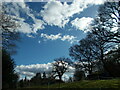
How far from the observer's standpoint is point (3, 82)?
20500 mm

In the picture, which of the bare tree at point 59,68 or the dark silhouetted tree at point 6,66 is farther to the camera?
the bare tree at point 59,68

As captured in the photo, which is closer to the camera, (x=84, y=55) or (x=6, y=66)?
(x=6, y=66)

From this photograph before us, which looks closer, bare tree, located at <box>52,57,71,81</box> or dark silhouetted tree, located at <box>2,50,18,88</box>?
dark silhouetted tree, located at <box>2,50,18,88</box>

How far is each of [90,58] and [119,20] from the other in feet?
56.1

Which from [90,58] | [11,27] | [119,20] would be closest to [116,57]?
[119,20]

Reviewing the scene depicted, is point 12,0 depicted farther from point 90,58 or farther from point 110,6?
point 90,58

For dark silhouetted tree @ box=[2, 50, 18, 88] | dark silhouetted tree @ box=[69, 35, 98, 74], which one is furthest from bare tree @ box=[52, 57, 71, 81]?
dark silhouetted tree @ box=[2, 50, 18, 88]

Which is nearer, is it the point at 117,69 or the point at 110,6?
the point at 110,6

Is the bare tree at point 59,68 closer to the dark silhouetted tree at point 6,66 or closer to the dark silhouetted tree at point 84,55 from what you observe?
the dark silhouetted tree at point 84,55

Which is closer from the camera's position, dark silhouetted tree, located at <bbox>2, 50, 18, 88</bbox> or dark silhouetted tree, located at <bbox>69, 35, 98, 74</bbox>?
dark silhouetted tree, located at <bbox>2, 50, 18, 88</bbox>

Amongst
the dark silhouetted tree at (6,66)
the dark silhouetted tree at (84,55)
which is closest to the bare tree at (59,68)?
the dark silhouetted tree at (84,55)

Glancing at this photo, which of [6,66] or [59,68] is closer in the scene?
[6,66]

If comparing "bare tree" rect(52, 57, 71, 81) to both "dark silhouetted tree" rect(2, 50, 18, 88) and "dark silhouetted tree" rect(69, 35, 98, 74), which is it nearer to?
"dark silhouetted tree" rect(69, 35, 98, 74)

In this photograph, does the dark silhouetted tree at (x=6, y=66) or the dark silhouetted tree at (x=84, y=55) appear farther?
the dark silhouetted tree at (x=84, y=55)
